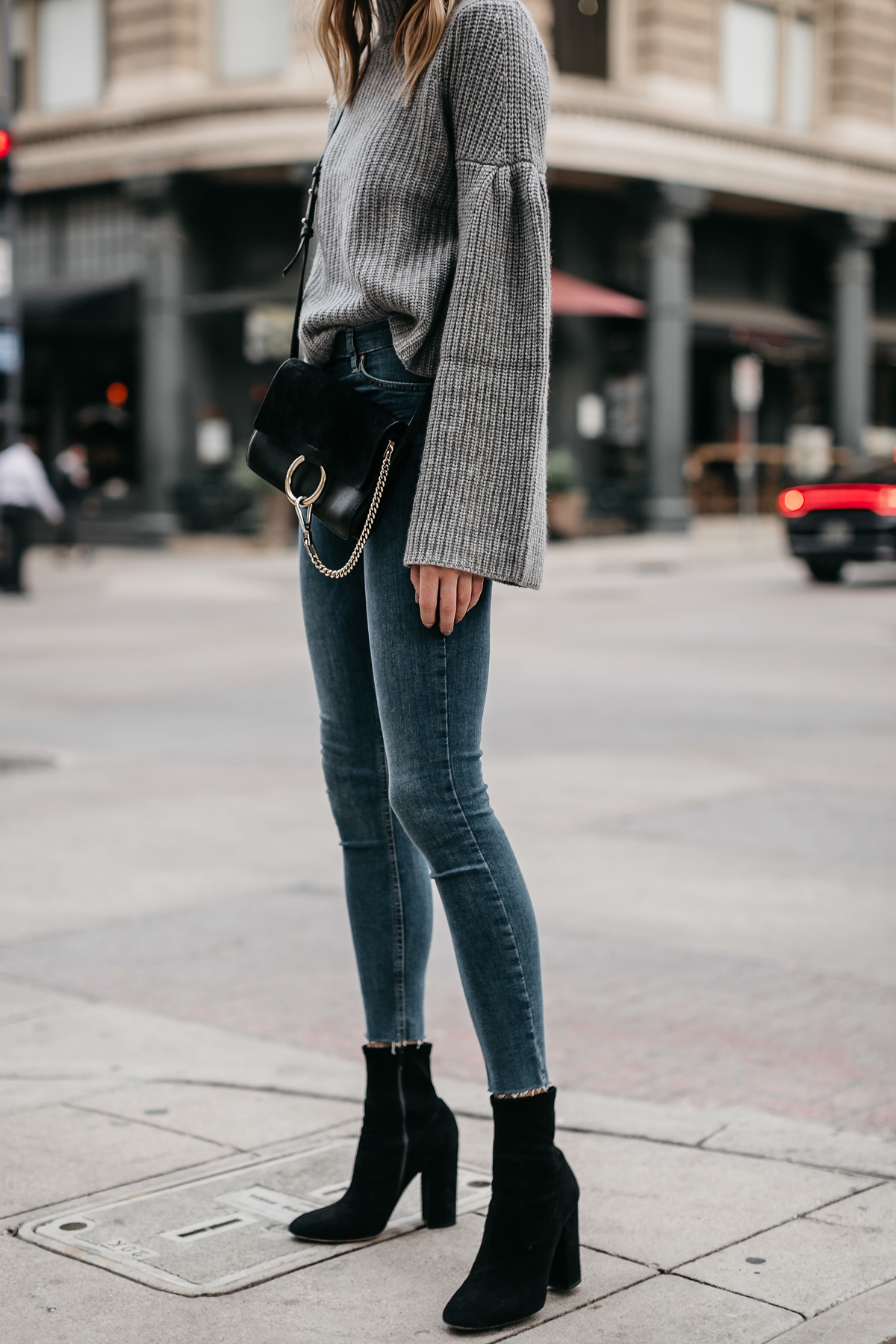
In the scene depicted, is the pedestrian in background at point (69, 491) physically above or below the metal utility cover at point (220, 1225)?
above

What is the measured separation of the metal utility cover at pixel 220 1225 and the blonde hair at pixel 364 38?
181 centimetres

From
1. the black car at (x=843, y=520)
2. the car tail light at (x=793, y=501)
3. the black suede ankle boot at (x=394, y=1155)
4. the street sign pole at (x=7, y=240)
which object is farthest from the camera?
the car tail light at (x=793, y=501)

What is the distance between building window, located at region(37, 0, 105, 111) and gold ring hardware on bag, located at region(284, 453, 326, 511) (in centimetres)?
2708

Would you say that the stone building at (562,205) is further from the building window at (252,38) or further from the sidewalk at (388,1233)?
the sidewalk at (388,1233)

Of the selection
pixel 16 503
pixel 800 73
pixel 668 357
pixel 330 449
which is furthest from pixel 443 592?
pixel 800 73

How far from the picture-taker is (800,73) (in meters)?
30.8

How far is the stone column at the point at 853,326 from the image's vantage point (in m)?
31.9

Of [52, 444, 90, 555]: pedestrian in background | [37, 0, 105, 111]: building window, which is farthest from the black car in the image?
[37, 0, 105, 111]: building window

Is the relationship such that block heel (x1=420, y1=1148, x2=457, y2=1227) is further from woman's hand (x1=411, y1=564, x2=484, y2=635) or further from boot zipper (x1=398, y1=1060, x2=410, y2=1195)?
woman's hand (x1=411, y1=564, x2=484, y2=635)

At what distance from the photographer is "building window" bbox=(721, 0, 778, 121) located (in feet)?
96.0

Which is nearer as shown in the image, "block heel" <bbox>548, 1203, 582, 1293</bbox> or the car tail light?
"block heel" <bbox>548, 1203, 582, 1293</bbox>

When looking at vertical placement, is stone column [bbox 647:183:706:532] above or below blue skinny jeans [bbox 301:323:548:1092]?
above

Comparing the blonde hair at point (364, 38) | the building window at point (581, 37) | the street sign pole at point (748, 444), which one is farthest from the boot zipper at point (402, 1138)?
the building window at point (581, 37)

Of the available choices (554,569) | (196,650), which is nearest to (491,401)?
(196,650)
